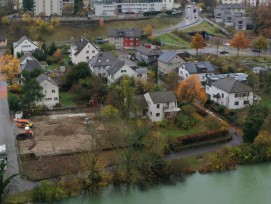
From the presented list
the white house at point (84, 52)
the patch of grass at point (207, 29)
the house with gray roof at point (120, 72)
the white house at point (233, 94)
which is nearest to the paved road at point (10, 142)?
the house with gray roof at point (120, 72)

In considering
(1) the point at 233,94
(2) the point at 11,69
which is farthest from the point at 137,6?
(1) the point at 233,94

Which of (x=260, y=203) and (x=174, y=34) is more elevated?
(x=174, y=34)

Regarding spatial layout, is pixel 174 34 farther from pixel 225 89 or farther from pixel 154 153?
pixel 154 153

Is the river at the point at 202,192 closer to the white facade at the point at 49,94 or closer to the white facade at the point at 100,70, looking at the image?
the white facade at the point at 49,94

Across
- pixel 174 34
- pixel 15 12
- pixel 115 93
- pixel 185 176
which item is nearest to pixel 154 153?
pixel 185 176

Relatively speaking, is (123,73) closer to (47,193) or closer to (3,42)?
(47,193)

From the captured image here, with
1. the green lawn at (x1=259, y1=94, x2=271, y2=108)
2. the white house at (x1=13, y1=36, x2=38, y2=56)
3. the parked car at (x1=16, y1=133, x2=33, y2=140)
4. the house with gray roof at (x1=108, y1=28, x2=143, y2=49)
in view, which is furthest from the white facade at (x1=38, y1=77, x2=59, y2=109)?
the house with gray roof at (x1=108, y1=28, x2=143, y2=49)
